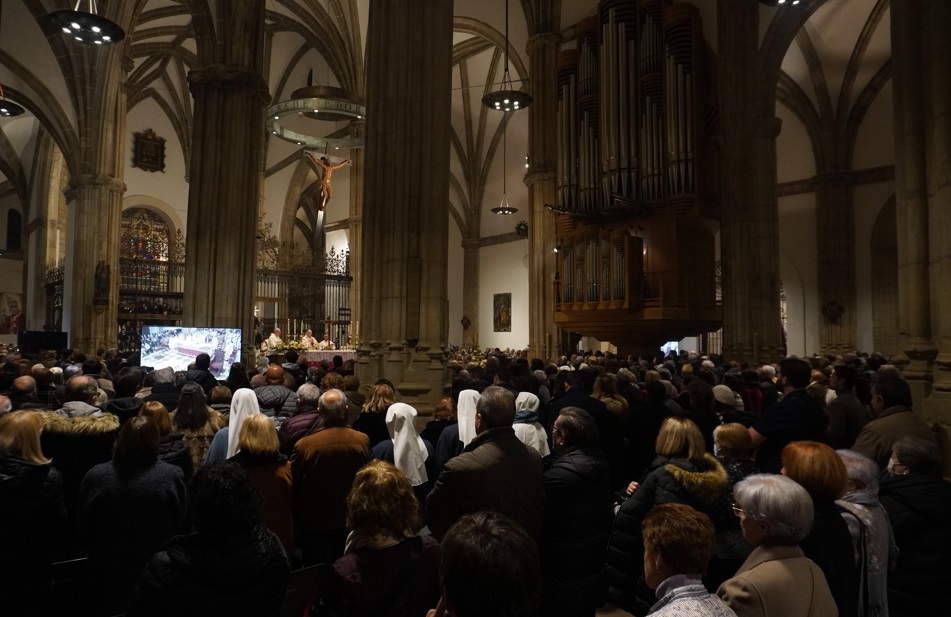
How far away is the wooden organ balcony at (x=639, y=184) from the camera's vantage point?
14.3 m

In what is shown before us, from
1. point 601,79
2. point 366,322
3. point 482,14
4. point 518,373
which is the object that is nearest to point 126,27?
point 482,14

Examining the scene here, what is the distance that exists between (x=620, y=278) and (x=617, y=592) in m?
11.6

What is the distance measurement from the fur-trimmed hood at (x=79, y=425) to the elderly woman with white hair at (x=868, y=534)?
12.3 feet

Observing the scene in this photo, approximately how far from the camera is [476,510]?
3156 millimetres

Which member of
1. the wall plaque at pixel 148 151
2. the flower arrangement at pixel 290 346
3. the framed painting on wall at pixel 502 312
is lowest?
the flower arrangement at pixel 290 346

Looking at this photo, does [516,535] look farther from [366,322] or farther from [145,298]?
[145,298]

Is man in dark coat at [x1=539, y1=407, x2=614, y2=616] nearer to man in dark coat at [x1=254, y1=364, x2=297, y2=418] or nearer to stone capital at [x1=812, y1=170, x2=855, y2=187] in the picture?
man in dark coat at [x1=254, y1=364, x2=297, y2=418]

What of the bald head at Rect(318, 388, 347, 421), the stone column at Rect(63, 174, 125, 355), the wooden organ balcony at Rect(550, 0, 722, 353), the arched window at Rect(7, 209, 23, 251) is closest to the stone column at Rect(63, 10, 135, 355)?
the stone column at Rect(63, 174, 125, 355)

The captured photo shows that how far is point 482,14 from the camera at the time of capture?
66.0 ft

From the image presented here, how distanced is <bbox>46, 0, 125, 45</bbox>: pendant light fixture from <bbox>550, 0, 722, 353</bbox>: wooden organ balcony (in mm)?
9473

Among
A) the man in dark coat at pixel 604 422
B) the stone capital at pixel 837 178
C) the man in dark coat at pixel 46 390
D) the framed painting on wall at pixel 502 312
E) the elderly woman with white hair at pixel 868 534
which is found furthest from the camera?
the framed painting on wall at pixel 502 312

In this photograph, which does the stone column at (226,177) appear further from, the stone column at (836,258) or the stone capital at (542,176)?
the stone column at (836,258)

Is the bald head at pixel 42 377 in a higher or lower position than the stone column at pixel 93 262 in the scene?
lower

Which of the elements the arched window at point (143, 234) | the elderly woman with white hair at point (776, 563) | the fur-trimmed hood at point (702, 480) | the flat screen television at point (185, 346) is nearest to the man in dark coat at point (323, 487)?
the fur-trimmed hood at point (702, 480)
